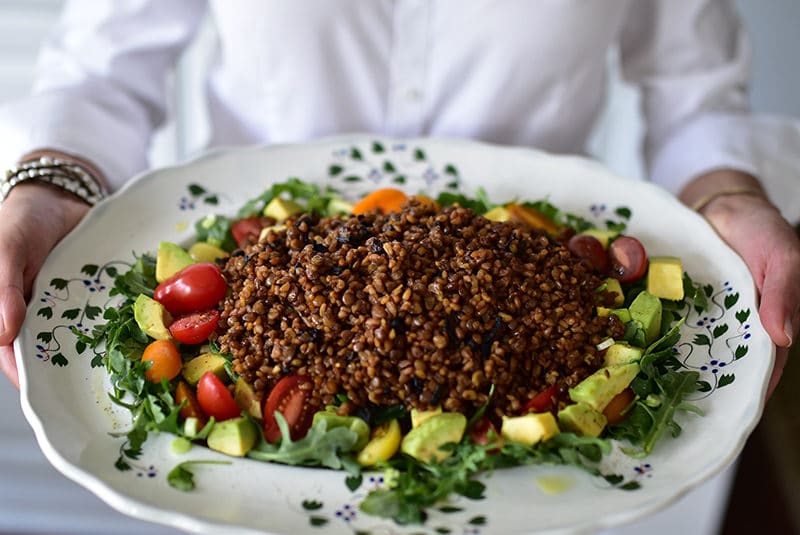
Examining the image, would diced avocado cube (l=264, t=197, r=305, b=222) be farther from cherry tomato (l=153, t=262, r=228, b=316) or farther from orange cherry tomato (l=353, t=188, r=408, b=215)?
cherry tomato (l=153, t=262, r=228, b=316)

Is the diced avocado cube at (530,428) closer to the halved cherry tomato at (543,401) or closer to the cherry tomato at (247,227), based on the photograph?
the halved cherry tomato at (543,401)

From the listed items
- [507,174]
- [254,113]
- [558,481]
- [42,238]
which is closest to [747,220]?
[507,174]

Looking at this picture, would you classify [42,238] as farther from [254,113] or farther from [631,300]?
[631,300]

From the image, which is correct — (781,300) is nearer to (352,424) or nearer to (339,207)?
(352,424)

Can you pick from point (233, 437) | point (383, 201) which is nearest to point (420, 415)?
point (233, 437)

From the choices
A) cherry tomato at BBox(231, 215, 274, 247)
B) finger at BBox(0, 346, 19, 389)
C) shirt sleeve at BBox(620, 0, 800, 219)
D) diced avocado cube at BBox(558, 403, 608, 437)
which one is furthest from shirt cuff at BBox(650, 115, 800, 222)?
finger at BBox(0, 346, 19, 389)
